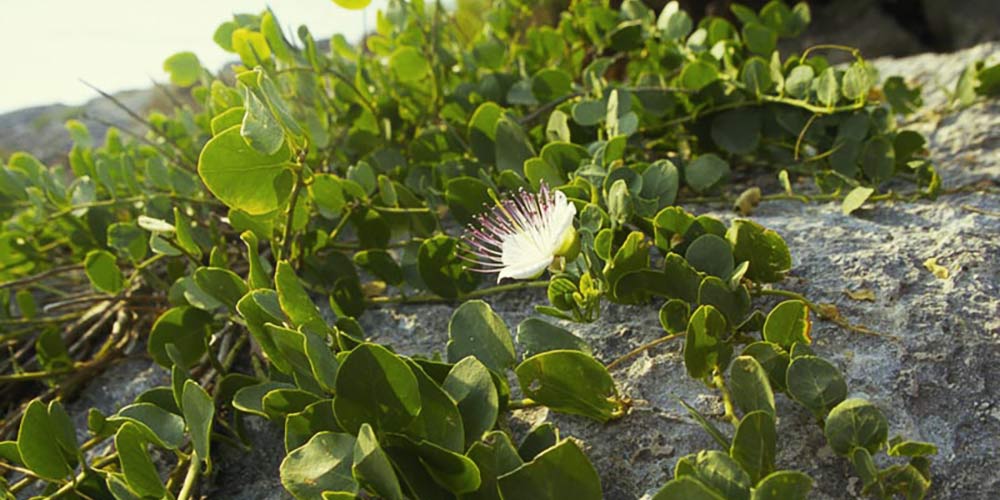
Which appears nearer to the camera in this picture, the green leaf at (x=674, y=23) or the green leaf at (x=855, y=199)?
the green leaf at (x=855, y=199)

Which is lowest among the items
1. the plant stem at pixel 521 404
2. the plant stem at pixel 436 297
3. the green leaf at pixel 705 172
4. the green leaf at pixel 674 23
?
the plant stem at pixel 521 404

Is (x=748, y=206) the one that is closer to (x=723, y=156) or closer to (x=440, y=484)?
(x=723, y=156)

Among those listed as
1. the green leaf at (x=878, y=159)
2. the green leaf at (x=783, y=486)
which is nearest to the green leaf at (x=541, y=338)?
the green leaf at (x=783, y=486)

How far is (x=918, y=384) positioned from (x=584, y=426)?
281 millimetres

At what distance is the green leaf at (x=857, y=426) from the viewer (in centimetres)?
58

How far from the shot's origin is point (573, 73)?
1.50 metres

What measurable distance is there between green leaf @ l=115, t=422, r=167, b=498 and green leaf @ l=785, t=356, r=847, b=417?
1.71 ft

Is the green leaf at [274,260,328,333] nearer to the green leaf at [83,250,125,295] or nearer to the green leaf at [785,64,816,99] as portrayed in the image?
the green leaf at [83,250,125,295]

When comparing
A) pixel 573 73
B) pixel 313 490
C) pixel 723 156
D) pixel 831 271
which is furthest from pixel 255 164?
pixel 573 73

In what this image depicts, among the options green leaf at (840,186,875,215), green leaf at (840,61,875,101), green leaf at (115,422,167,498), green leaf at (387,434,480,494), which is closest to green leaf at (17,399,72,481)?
green leaf at (115,422,167,498)

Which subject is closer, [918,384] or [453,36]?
[918,384]

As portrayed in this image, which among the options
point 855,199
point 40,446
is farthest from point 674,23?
point 40,446

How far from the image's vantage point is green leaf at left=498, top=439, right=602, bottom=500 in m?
0.52

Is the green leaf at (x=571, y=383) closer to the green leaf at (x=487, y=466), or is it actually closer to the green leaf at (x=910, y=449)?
the green leaf at (x=487, y=466)
